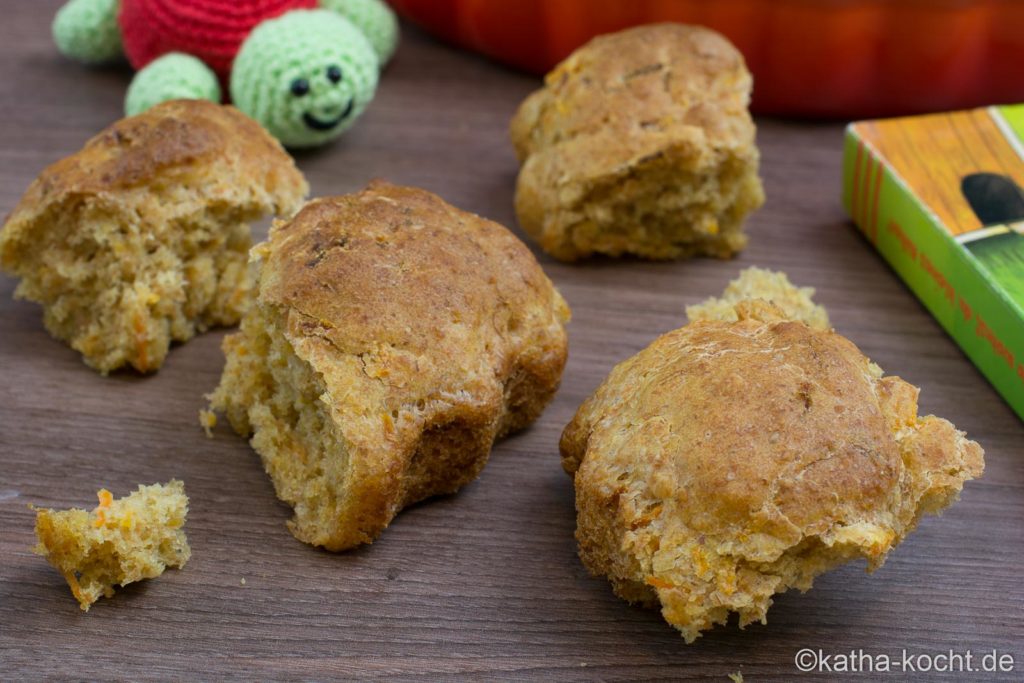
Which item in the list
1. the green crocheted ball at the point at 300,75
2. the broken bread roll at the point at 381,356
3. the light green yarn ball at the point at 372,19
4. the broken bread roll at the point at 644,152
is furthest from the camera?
the light green yarn ball at the point at 372,19

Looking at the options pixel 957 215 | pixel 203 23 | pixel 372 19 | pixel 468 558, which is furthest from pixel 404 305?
pixel 372 19

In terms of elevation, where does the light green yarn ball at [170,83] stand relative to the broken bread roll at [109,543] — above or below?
above

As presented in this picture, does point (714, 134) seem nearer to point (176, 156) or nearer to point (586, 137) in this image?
point (586, 137)

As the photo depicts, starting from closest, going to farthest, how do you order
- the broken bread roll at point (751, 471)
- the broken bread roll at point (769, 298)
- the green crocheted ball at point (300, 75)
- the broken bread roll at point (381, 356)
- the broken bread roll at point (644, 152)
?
the broken bread roll at point (751, 471), the broken bread roll at point (381, 356), the broken bread roll at point (769, 298), the broken bread roll at point (644, 152), the green crocheted ball at point (300, 75)

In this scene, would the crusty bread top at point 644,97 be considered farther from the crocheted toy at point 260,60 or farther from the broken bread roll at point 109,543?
the broken bread roll at point 109,543

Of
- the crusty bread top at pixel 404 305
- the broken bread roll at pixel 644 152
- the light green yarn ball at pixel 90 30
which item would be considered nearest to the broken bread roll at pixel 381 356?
the crusty bread top at pixel 404 305

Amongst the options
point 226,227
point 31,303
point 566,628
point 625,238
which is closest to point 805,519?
point 566,628
